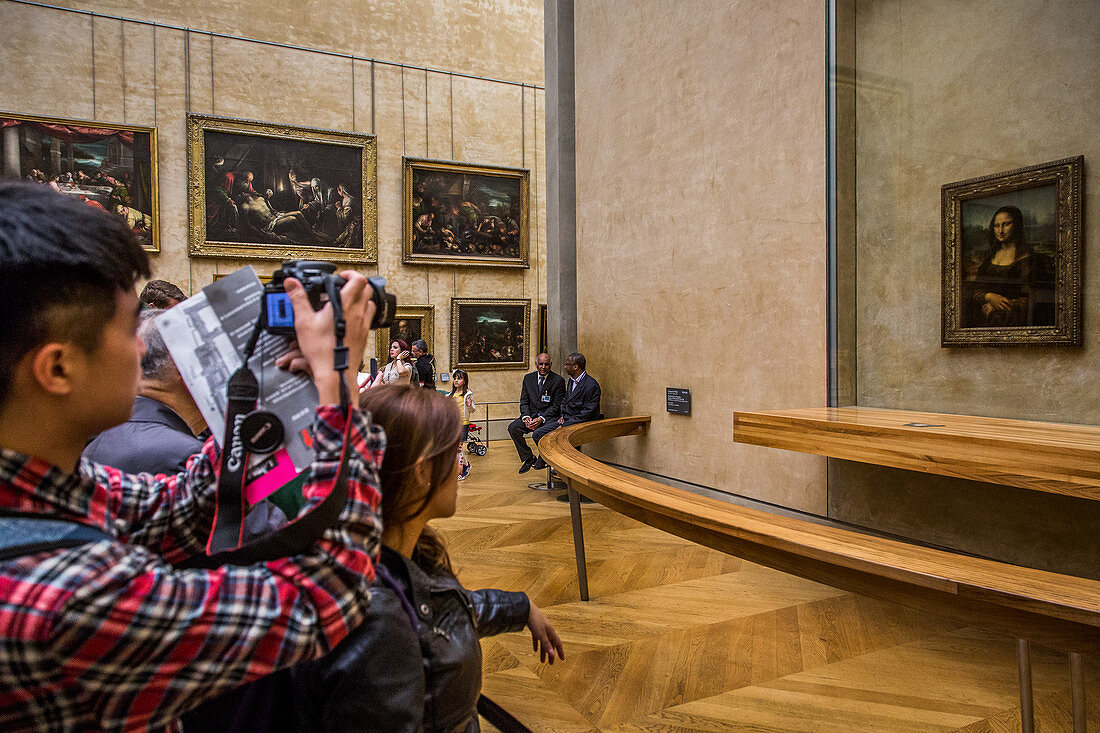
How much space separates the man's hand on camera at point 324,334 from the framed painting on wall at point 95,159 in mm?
11881

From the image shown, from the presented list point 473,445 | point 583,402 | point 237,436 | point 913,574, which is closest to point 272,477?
point 237,436

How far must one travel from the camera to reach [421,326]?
13141mm

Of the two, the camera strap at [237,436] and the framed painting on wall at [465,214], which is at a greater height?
the framed painting on wall at [465,214]

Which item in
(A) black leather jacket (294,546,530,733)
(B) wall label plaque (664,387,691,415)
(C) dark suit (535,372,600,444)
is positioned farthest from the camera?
(C) dark suit (535,372,600,444)

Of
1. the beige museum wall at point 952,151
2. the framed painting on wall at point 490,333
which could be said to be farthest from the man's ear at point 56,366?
the framed painting on wall at point 490,333

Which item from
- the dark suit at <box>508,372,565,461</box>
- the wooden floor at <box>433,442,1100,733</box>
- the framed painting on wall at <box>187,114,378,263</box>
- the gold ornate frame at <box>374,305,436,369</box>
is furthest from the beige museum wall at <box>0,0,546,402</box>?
the wooden floor at <box>433,442,1100,733</box>

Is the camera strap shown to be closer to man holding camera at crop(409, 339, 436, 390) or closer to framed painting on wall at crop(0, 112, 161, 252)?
man holding camera at crop(409, 339, 436, 390)

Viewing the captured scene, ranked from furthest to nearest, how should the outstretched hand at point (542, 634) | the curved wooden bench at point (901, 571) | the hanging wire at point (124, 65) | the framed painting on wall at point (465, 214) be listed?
the framed painting on wall at point (465, 214)
the hanging wire at point (124, 65)
the outstretched hand at point (542, 634)
the curved wooden bench at point (901, 571)

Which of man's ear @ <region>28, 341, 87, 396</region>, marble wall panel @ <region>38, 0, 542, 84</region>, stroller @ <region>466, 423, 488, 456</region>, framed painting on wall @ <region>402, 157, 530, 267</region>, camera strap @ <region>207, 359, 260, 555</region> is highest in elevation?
marble wall panel @ <region>38, 0, 542, 84</region>

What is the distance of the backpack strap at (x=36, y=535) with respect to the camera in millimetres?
770

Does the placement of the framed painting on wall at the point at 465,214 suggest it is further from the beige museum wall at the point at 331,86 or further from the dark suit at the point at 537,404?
the dark suit at the point at 537,404

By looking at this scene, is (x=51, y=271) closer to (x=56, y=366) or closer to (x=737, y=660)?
(x=56, y=366)

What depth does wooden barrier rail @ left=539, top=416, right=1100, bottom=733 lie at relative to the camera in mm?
1694

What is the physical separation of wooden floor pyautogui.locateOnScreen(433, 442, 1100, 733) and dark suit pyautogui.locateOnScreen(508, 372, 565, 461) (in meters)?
3.72
